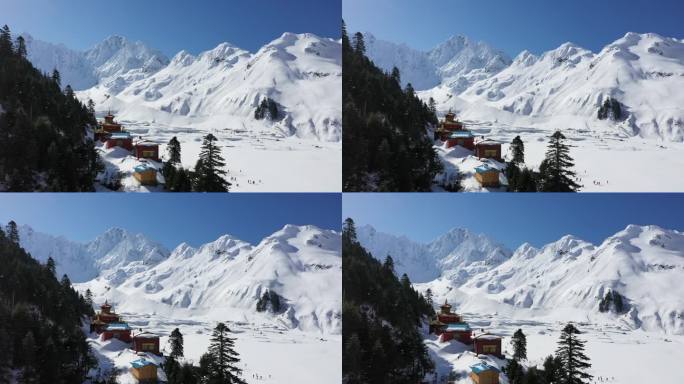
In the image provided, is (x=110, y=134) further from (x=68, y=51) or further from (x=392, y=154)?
(x=392, y=154)

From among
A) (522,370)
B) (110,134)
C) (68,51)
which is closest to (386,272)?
(522,370)

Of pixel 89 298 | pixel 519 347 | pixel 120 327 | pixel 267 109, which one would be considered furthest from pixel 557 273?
pixel 89 298

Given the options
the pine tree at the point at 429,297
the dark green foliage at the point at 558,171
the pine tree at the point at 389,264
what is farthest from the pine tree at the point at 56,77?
the dark green foliage at the point at 558,171

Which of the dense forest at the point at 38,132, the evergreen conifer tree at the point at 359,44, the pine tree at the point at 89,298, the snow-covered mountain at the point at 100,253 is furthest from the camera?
the evergreen conifer tree at the point at 359,44

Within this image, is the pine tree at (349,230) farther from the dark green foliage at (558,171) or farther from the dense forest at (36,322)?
the dense forest at (36,322)

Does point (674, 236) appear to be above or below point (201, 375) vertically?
above

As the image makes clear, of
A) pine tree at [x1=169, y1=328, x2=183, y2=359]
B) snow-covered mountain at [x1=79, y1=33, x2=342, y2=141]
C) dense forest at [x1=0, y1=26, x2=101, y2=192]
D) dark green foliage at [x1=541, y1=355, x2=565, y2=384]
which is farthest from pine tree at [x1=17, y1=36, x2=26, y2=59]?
dark green foliage at [x1=541, y1=355, x2=565, y2=384]
